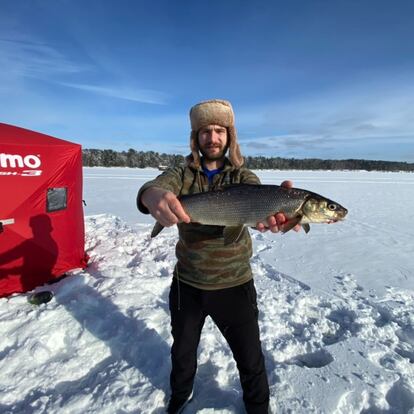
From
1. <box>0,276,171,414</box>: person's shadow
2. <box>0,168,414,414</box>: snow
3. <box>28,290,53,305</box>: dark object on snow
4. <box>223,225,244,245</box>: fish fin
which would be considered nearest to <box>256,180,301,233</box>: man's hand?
<box>223,225,244,245</box>: fish fin

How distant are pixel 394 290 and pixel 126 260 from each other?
463 cm

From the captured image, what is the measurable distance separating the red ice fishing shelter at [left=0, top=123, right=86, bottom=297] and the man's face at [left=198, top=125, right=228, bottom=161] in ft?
10.4

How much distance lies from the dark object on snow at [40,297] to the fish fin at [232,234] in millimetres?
3116

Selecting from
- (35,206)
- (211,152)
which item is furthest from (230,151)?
(35,206)

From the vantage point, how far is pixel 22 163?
4434mm

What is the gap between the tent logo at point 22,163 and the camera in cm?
428

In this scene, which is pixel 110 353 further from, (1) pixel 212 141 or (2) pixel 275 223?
(1) pixel 212 141

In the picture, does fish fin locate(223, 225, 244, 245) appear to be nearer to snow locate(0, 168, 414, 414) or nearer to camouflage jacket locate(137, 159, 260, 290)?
camouflage jacket locate(137, 159, 260, 290)

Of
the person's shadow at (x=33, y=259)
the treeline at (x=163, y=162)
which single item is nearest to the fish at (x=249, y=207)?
the person's shadow at (x=33, y=259)

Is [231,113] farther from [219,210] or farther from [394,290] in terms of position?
[394,290]

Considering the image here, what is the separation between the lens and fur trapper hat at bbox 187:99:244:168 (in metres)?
2.56

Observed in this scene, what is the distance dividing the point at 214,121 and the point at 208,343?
241 cm

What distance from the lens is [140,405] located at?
273 cm

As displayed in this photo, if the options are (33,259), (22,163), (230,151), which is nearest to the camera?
(230,151)
